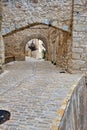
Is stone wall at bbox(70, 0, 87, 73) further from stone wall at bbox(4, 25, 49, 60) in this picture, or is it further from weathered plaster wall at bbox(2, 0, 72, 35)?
stone wall at bbox(4, 25, 49, 60)

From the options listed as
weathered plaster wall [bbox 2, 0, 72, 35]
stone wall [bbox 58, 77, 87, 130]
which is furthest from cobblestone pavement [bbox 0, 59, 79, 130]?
weathered plaster wall [bbox 2, 0, 72, 35]

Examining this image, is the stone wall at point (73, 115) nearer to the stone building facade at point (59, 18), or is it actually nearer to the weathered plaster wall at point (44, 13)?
the stone building facade at point (59, 18)

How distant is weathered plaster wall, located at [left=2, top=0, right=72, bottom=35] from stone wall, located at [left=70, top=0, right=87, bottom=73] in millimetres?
313

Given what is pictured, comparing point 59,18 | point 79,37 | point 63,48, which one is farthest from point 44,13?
point 63,48

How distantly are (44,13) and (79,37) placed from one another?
1440 mm

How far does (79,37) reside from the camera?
7.96m

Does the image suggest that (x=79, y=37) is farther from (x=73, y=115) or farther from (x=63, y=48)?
(x=73, y=115)

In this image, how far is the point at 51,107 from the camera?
11.6ft

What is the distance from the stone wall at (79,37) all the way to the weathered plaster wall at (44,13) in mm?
313

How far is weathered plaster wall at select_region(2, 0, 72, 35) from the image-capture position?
819 cm

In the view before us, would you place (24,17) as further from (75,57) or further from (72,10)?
(75,57)

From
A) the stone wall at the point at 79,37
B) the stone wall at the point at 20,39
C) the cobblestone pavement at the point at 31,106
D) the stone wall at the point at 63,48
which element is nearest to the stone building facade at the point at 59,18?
the stone wall at the point at 79,37

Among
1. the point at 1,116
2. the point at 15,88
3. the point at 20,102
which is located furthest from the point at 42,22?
the point at 1,116

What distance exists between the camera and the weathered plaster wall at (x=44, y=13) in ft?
26.9
